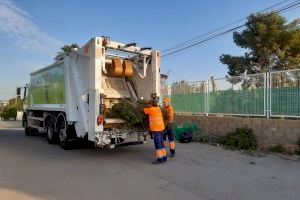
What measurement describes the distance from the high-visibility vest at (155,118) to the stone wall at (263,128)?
367 cm

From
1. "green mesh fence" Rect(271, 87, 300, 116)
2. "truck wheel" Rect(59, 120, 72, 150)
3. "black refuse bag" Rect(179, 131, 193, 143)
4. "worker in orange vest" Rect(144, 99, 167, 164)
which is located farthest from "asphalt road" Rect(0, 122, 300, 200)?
"black refuse bag" Rect(179, 131, 193, 143)

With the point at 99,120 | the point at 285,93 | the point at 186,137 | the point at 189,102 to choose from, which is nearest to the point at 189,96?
the point at 189,102

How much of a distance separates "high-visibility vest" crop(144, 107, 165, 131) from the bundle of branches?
0.54 m

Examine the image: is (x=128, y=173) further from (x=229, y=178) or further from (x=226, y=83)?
(x=226, y=83)

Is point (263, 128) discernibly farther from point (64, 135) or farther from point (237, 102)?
point (64, 135)

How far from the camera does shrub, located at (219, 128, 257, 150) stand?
33.3ft

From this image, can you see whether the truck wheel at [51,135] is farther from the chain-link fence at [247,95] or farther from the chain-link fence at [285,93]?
the chain-link fence at [285,93]

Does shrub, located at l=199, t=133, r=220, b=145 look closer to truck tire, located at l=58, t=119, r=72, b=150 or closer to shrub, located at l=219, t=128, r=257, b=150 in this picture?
shrub, located at l=219, t=128, r=257, b=150

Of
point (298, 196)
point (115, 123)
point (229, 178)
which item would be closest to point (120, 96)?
point (115, 123)

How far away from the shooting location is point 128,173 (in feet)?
23.0

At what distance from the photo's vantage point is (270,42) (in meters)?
20.9

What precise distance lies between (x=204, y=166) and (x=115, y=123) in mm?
2511

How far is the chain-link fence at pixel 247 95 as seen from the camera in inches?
385

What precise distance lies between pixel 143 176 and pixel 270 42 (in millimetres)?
16919
